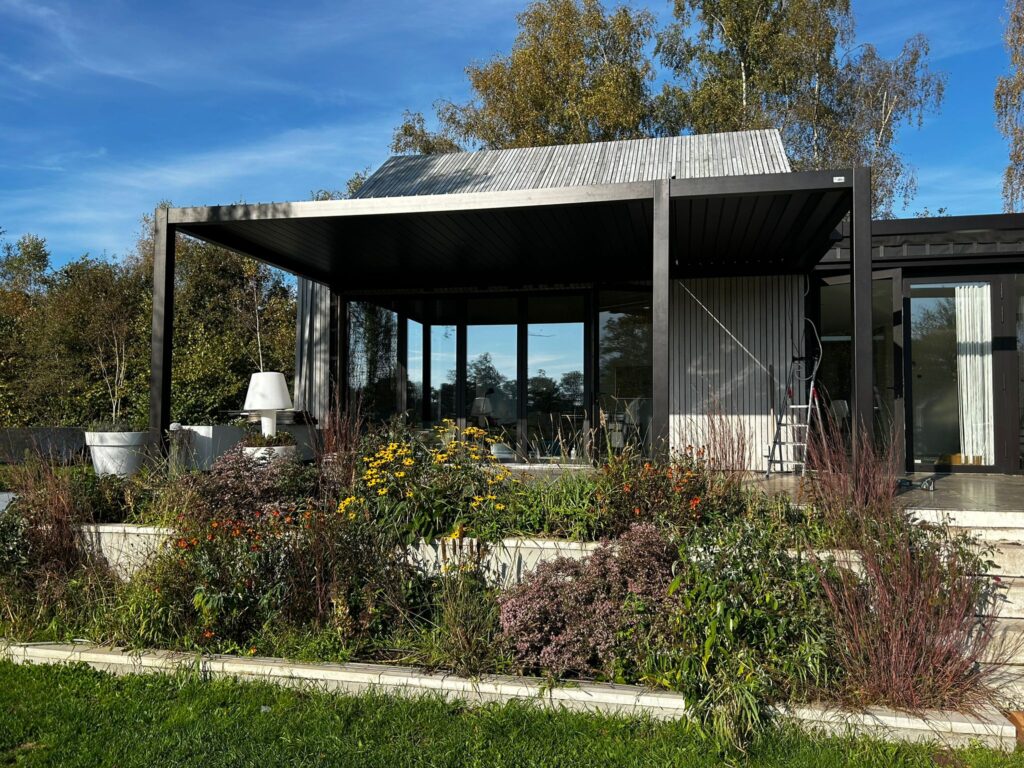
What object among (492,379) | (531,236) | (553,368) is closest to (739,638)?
(531,236)

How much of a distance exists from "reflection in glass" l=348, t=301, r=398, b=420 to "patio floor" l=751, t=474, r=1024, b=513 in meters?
4.82

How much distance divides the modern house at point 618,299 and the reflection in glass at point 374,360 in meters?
0.03

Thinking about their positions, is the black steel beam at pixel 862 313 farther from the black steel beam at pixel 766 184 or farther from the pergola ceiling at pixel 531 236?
the pergola ceiling at pixel 531 236

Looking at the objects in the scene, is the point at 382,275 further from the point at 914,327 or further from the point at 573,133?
the point at 573,133

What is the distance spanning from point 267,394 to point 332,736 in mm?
4549

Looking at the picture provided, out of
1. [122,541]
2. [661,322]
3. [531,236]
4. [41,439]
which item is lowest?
[122,541]

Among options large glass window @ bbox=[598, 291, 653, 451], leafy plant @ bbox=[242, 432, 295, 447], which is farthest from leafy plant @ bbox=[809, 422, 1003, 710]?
large glass window @ bbox=[598, 291, 653, 451]

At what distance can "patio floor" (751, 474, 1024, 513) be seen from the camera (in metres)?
4.46

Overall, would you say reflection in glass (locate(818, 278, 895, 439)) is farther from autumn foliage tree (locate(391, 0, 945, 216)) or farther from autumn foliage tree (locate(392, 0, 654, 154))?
autumn foliage tree (locate(392, 0, 654, 154))

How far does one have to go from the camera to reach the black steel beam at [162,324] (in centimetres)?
548

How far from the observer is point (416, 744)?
2.67 meters

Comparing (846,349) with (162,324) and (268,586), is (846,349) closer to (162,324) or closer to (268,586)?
(268,586)

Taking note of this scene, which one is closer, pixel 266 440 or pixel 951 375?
pixel 266 440

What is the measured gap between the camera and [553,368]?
8.55 metres
